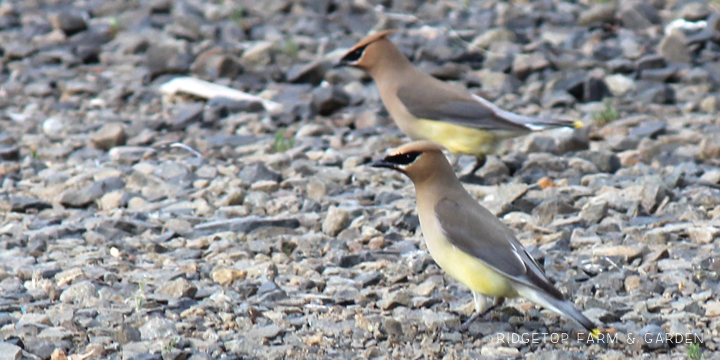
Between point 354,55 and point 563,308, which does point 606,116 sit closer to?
point 354,55

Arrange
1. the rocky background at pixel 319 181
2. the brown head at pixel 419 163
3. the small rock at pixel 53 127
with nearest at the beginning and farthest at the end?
the rocky background at pixel 319 181 < the brown head at pixel 419 163 < the small rock at pixel 53 127

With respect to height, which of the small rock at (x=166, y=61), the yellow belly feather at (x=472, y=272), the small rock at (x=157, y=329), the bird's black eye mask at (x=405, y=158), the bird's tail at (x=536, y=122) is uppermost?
the bird's black eye mask at (x=405, y=158)

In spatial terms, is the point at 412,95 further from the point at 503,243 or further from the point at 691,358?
the point at 691,358

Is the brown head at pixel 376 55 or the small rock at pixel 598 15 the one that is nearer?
the brown head at pixel 376 55

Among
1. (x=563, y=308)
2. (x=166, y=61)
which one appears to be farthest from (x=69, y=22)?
(x=563, y=308)

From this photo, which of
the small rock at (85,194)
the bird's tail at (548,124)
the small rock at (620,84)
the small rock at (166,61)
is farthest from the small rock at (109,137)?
the small rock at (620,84)

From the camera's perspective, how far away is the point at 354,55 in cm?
739

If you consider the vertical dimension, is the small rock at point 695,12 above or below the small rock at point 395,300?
below

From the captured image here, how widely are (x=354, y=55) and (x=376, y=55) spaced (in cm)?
18

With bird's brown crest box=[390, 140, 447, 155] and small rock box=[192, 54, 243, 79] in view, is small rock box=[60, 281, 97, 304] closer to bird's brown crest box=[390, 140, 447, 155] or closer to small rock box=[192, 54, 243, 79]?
bird's brown crest box=[390, 140, 447, 155]

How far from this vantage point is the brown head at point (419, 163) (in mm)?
4633

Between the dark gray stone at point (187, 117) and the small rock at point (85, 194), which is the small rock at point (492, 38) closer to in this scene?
the dark gray stone at point (187, 117)

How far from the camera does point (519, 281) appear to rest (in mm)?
4090

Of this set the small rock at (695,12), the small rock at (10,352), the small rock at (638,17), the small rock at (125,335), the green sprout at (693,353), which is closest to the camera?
the green sprout at (693,353)
